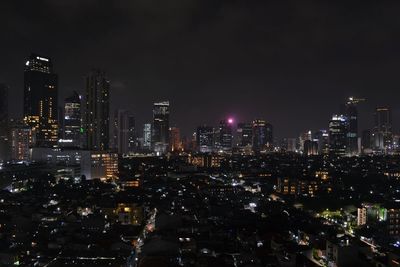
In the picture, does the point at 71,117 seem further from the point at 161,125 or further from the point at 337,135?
Answer: the point at 337,135

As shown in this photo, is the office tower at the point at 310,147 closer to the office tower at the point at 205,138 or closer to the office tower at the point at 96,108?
the office tower at the point at 205,138

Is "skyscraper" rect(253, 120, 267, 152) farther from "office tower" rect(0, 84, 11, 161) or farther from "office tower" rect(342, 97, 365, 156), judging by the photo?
"office tower" rect(0, 84, 11, 161)

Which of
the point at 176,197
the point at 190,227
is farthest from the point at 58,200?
the point at 190,227

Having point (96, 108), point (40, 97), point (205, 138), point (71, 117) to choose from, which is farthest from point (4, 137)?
point (205, 138)

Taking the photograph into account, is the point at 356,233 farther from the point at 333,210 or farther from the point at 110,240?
the point at 110,240

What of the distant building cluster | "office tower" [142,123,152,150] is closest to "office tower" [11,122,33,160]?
the distant building cluster
